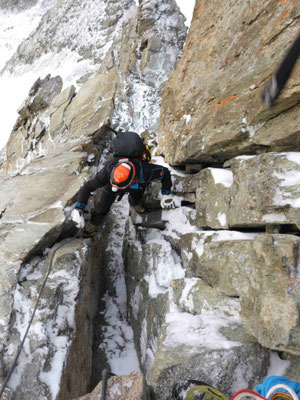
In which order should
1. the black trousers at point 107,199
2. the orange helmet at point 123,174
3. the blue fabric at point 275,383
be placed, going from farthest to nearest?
the black trousers at point 107,199, the orange helmet at point 123,174, the blue fabric at point 275,383

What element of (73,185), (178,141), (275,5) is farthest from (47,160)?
(275,5)

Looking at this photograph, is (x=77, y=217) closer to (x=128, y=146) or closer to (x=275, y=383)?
(x=128, y=146)

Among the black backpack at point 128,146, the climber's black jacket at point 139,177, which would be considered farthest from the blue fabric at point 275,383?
the black backpack at point 128,146

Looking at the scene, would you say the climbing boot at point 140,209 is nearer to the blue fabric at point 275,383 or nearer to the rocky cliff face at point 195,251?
the rocky cliff face at point 195,251

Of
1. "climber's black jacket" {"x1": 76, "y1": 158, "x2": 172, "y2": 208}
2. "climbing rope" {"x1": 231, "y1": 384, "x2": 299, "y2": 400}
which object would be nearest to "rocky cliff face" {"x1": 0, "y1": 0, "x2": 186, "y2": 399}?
"climber's black jacket" {"x1": 76, "y1": 158, "x2": 172, "y2": 208}

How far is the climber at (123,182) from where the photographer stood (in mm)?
3178

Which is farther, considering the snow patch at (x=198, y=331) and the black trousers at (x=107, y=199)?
the black trousers at (x=107, y=199)

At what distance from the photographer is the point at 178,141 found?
3.75 m

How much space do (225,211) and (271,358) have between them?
141cm

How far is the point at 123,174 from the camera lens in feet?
10.3

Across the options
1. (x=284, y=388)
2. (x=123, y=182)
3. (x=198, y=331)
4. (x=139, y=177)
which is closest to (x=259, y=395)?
(x=284, y=388)

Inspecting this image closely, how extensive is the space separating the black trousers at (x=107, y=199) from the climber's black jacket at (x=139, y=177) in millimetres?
122

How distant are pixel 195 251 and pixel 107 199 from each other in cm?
177

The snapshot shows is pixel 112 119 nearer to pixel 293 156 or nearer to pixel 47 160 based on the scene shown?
pixel 47 160
